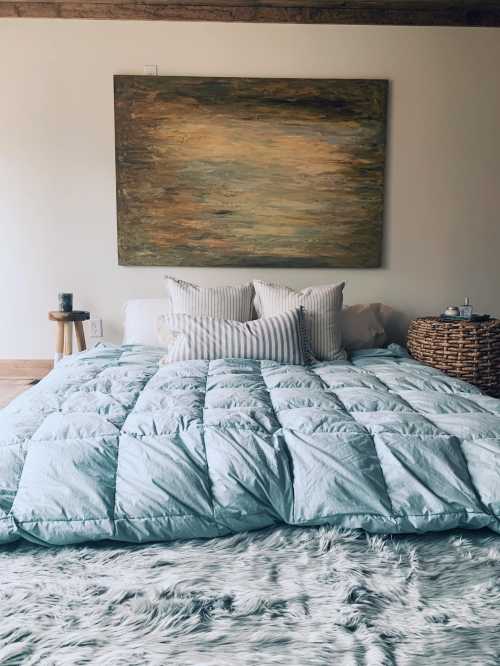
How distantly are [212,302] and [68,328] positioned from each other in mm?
965

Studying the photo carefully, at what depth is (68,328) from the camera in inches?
141

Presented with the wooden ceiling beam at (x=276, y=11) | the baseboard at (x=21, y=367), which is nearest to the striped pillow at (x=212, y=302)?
the baseboard at (x=21, y=367)

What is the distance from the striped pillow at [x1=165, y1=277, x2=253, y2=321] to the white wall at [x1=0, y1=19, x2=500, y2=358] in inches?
18.3

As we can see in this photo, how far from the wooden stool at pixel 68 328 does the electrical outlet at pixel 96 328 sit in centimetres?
14

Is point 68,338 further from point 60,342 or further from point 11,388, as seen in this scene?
point 11,388

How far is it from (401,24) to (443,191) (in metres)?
1.03

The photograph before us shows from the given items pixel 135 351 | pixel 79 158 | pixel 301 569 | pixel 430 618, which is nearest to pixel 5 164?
pixel 79 158

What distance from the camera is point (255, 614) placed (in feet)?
3.87

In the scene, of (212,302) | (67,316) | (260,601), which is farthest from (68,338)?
(260,601)

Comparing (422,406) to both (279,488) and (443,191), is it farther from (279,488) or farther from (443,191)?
(443,191)

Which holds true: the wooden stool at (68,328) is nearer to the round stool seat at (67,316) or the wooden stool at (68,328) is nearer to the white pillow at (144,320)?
the round stool seat at (67,316)

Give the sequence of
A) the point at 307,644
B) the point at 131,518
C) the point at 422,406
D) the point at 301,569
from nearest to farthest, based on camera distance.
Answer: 1. the point at 307,644
2. the point at 301,569
3. the point at 131,518
4. the point at 422,406

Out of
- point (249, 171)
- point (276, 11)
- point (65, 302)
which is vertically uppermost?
point (276, 11)

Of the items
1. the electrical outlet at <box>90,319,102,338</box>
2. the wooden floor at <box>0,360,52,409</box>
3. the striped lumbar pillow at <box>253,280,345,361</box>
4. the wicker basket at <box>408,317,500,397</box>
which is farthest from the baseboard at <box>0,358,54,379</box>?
the wicker basket at <box>408,317,500,397</box>
